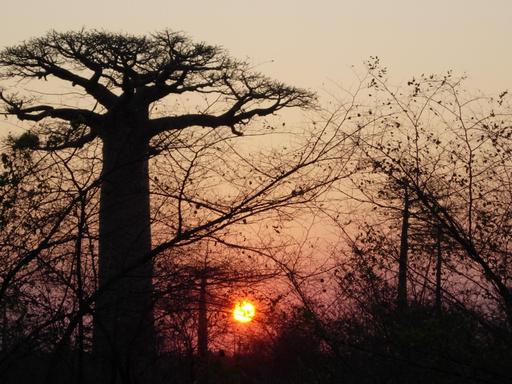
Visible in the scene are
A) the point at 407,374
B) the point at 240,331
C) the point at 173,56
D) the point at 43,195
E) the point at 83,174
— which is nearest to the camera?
the point at 43,195

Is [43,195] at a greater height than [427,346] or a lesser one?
greater

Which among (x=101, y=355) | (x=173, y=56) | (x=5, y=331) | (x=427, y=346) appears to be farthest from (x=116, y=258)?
(x=173, y=56)

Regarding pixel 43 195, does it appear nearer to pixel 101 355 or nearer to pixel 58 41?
pixel 101 355

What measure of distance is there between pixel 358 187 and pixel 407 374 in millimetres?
1210

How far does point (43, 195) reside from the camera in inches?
200

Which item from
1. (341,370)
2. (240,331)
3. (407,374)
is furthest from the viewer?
(240,331)

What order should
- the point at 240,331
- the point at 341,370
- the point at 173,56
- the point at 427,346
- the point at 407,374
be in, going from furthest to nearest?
the point at 173,56 → the point at 240,331 → the point at 341,370 → the point at 407,374 → the point at 427,346

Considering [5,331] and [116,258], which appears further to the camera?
[116,258]

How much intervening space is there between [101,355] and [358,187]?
196 centimetres

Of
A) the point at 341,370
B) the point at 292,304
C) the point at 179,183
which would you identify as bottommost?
the point at 341,370

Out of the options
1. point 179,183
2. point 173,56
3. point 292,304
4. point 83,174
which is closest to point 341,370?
point 292,304

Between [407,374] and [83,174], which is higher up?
[83,174]

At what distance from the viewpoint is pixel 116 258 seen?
623 cm

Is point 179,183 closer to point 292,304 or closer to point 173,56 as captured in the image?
point 292,304
